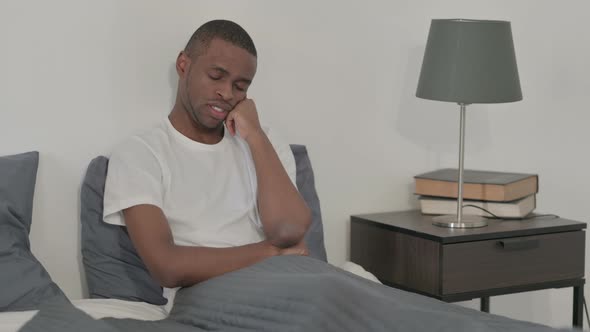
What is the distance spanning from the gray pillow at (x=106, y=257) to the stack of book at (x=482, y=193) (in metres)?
0.90

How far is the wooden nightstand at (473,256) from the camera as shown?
7.93ft

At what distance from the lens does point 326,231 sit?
9.02 feet

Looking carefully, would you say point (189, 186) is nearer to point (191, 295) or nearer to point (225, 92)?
point (225, 92)

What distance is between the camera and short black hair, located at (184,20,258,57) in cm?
222

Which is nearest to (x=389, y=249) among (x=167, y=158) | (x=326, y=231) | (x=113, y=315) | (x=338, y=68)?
(x=326, y=231)

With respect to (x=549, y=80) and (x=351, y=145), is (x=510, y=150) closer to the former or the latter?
(x=549, y=80)

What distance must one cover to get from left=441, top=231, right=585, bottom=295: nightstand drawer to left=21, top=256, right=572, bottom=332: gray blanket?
0.63 m

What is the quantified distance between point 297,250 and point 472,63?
718mm

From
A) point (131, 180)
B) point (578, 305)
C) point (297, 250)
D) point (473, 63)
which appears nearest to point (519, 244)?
point (578, 305)

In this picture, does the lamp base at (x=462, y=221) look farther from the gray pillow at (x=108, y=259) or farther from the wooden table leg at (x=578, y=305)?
the gray pillow at (x=108, y=259)

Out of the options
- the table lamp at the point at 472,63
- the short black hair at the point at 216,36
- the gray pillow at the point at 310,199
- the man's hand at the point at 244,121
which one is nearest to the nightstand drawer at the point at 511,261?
the table lamp at the point at 472,63

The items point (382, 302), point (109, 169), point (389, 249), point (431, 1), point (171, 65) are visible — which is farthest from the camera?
point (431, 1)

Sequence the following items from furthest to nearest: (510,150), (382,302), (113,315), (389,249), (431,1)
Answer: (510,150) → (431,1) → (389,249) → (113,315) → (382,302)

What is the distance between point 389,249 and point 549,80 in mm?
903
